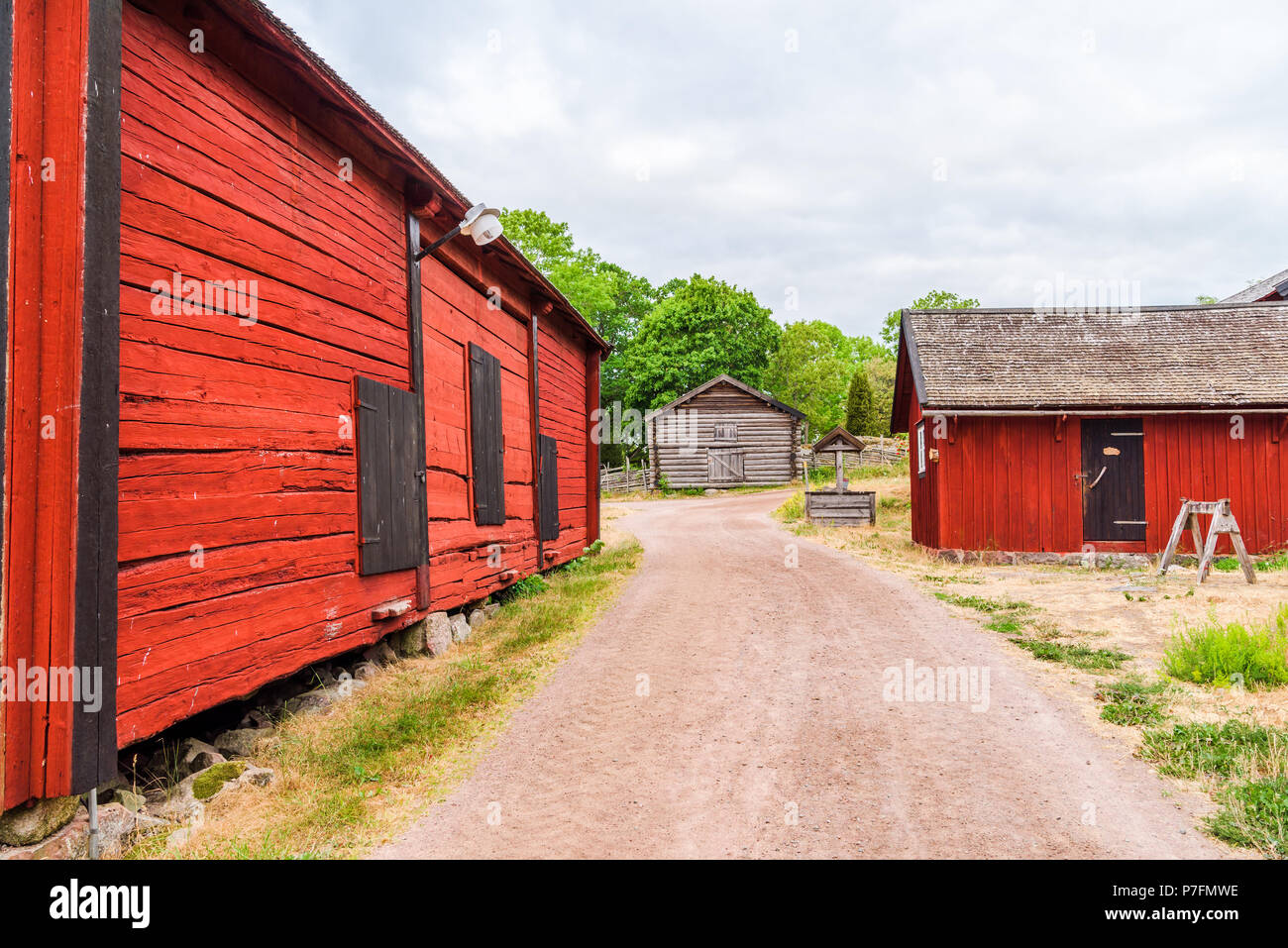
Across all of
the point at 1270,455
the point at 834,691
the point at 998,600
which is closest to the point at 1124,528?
the point at 1270,455

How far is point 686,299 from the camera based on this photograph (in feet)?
158

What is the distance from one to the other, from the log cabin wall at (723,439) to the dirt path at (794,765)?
27.6m

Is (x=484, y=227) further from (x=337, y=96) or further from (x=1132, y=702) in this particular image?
(x=1132, y=702)

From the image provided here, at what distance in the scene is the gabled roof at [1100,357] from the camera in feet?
44.6

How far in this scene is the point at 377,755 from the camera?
4.55 metres

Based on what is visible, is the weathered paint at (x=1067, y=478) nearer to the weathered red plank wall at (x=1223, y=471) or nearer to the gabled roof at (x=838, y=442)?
the weathered red plank wall at (x=1223, y=471)

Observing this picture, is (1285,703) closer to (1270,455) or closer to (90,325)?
(90,325)

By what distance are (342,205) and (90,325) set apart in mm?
3097

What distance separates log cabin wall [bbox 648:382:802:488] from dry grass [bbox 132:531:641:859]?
28.1 metres

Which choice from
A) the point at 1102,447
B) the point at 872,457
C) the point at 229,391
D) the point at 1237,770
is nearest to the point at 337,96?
the point at 229,391

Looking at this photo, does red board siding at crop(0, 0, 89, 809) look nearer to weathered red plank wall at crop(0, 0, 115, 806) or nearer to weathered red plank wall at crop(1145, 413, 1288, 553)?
weathered red plank wall at crop(0, 0, 115, 806)

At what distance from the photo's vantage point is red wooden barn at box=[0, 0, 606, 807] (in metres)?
3.23

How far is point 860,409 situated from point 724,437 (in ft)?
34.8

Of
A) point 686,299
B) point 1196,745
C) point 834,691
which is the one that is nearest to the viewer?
point 1196,745
